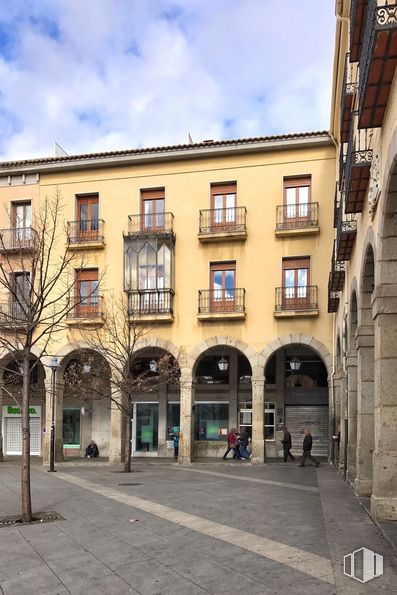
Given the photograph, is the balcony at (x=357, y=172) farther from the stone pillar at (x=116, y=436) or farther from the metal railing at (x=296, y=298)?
the stone pillar at (x=116, y=436)

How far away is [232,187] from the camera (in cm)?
2491

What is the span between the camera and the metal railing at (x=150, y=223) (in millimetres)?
24997

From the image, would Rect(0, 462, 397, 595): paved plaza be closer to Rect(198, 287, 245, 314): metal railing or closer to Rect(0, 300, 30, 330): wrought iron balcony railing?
Rect(0, 300, 30, 330): wrought iron balcony railing

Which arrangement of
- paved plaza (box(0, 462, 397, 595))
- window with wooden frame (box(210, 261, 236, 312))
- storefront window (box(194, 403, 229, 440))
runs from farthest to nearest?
storefront window (box(194, 403, 229, 440)) < window with wooden frame (box(210, 261, 236, 312)) < paved plaza (box(0, 462, 397, 595))

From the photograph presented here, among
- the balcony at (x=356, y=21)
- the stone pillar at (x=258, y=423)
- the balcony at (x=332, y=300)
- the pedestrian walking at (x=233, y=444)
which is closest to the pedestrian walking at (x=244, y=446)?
the pedestrian walking at (x=233, y=444)

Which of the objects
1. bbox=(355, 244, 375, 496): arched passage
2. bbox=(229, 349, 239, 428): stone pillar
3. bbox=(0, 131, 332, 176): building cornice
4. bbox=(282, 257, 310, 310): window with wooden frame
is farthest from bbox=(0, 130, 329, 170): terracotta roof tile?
bbox=(355, 244, 375, 496): arched passage

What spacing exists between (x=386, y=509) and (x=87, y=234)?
1947 centimetres

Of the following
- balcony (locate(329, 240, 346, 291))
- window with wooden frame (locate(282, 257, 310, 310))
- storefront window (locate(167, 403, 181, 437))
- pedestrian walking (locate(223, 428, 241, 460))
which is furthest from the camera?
storefront window (locate(167, 403, 181, 437))

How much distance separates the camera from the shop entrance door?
27.9 m

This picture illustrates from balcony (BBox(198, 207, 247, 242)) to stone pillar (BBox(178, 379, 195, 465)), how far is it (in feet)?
18.7

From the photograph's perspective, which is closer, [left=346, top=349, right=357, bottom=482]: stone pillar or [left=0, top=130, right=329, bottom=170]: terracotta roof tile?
[left=346, top=349, right=357, bottom=482]: stone pillar

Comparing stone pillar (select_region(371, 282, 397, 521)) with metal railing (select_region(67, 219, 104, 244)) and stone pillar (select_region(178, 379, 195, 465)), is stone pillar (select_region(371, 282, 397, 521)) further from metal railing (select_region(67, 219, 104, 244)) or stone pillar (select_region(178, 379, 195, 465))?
metal railing (select_region(67, 219, 104, 244))

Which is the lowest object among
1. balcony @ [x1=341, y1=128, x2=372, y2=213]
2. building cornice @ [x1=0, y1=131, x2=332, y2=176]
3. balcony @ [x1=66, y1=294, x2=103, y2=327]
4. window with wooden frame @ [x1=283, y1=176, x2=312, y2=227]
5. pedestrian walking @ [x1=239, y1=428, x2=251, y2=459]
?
pedestrian walking @ [x1=239, y1=428, x2=251, y2=459]

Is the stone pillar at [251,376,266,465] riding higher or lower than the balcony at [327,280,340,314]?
lower
